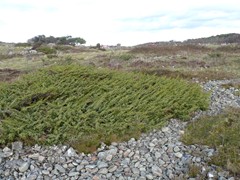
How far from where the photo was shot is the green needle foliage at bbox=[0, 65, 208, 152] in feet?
27.6

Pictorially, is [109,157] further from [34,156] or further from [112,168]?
[34,156]

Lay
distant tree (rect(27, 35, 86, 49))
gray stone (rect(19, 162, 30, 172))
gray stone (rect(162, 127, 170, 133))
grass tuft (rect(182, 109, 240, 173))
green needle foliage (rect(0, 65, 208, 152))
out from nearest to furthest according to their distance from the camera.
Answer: grass tuft (rect(182, 109, 240, 173)) < gray stone (rect(19, 162, 30, 172)) < green needle foliage (rect(0, 65, 208, 152)) < gray stone (rect(162, 127, 170, 133)) < distant tree (rect(27, 35, 86, 49))

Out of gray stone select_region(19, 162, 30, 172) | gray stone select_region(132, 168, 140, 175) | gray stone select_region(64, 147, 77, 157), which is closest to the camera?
gray stone select_region(132, 168, 140, 175)

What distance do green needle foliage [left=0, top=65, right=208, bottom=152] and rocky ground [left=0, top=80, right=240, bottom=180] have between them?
1.08 ft

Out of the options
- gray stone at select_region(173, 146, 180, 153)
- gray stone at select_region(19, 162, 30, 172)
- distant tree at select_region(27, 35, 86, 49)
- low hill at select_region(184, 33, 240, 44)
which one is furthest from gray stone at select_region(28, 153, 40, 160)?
low hill at select_region(184, 33, 240, 44)

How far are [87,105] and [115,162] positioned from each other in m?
2.84

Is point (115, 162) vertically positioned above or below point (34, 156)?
below

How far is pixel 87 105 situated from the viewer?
9.95 metres

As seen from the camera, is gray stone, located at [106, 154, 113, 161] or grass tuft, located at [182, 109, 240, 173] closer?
grass tuft, located at [182, 109, 240, 173]

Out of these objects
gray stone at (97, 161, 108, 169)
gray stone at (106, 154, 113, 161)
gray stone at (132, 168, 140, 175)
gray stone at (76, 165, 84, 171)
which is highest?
gray stone at (106, 154, 113, 161)

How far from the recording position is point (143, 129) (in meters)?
9.16

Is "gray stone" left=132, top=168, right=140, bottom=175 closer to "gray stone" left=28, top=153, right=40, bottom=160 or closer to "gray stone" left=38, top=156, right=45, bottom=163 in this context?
"gray stone" left=38, top=156, right=45, bottom=163

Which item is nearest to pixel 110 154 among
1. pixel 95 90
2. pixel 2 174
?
pixel 2 174

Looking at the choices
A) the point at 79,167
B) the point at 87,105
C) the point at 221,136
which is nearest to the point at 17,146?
the point at 79,167
